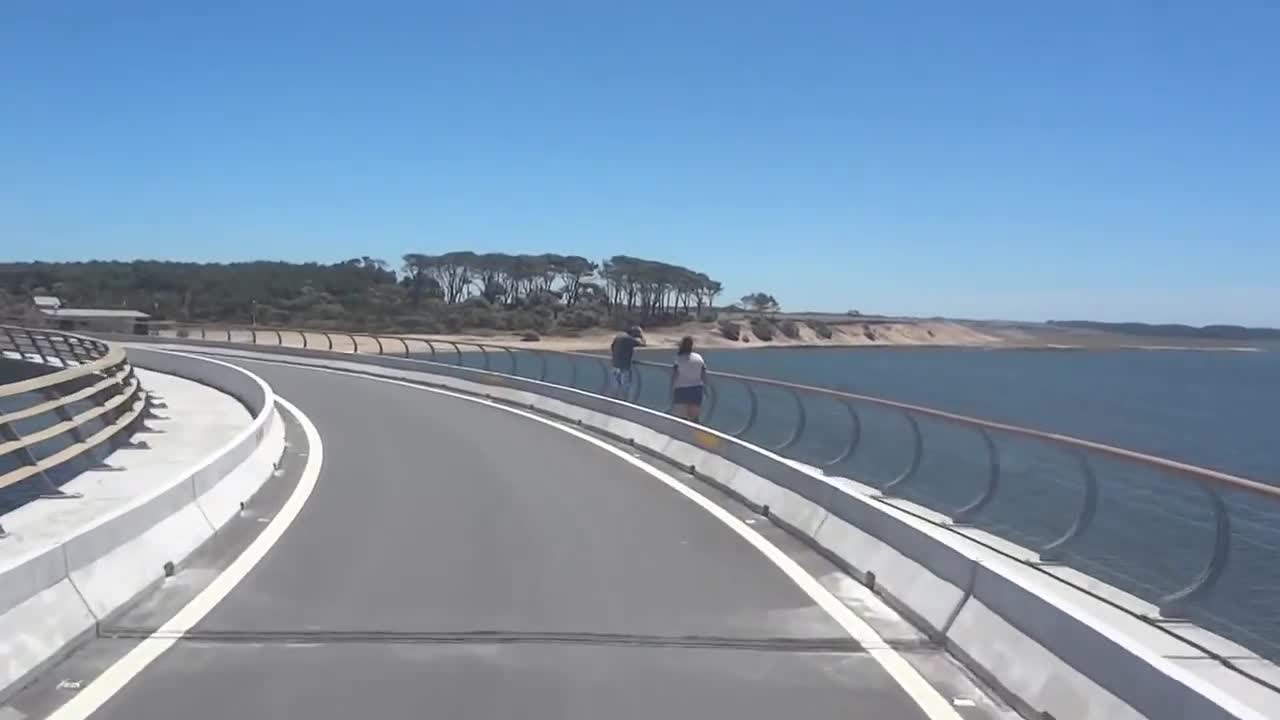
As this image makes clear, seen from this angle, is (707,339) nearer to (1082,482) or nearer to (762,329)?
(762,329)

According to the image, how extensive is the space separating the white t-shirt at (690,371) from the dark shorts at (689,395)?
0.06 meters

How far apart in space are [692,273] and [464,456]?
149 metres

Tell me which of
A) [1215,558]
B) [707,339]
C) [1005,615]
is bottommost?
[707,339]

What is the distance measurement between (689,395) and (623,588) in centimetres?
981

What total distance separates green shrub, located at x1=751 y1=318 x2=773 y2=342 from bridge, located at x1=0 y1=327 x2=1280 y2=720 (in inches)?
5430

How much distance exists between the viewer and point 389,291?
532 feet

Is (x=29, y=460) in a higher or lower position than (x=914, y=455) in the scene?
lower

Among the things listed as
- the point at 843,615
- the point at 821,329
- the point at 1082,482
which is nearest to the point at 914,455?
the point at 1082,482

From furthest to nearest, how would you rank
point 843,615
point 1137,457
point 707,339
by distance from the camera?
point 707,339
point 843,615
point 1137,457

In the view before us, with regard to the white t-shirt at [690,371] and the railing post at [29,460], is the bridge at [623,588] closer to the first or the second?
the railing post at [29,460]

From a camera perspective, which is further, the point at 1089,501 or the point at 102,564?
the point at 1089,501

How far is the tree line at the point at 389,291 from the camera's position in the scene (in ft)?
436

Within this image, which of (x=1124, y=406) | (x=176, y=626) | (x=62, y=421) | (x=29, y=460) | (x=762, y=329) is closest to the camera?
(x=176, y=626)

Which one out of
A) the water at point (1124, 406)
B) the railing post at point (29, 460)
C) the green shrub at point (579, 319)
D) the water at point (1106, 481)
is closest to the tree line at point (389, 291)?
the green shrub at point (579, 319)
